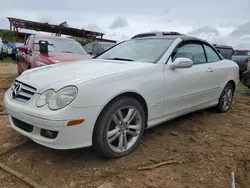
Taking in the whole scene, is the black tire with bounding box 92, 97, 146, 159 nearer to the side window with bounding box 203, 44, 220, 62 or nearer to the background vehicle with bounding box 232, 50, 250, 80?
the side window with bounding box 203, 44, 220, 62

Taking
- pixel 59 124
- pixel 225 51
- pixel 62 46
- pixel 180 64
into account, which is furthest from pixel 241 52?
pixel 59 124

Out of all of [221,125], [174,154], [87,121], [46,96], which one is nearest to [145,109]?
[174,154]

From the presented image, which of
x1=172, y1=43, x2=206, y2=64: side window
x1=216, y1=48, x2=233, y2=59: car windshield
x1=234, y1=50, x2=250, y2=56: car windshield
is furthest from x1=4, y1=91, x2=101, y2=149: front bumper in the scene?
x1=234, y1=50, x2=250, y2=56: car windshield

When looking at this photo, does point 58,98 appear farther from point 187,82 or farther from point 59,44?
point 59,44

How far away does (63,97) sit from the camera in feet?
7.63

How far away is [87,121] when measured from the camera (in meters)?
2.37

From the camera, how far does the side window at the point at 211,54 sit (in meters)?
4.27

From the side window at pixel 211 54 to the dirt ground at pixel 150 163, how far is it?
4.40 ft

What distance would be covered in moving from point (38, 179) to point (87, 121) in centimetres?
71

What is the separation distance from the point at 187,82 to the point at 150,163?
1.32 meters

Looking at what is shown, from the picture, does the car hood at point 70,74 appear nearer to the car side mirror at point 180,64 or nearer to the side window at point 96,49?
the car side mirror at point 180,64

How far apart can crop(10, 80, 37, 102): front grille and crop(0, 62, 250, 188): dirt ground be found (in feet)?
2.15

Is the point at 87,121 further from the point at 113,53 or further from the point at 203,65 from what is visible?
the point at 203,65

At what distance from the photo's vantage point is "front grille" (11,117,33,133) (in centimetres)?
252
